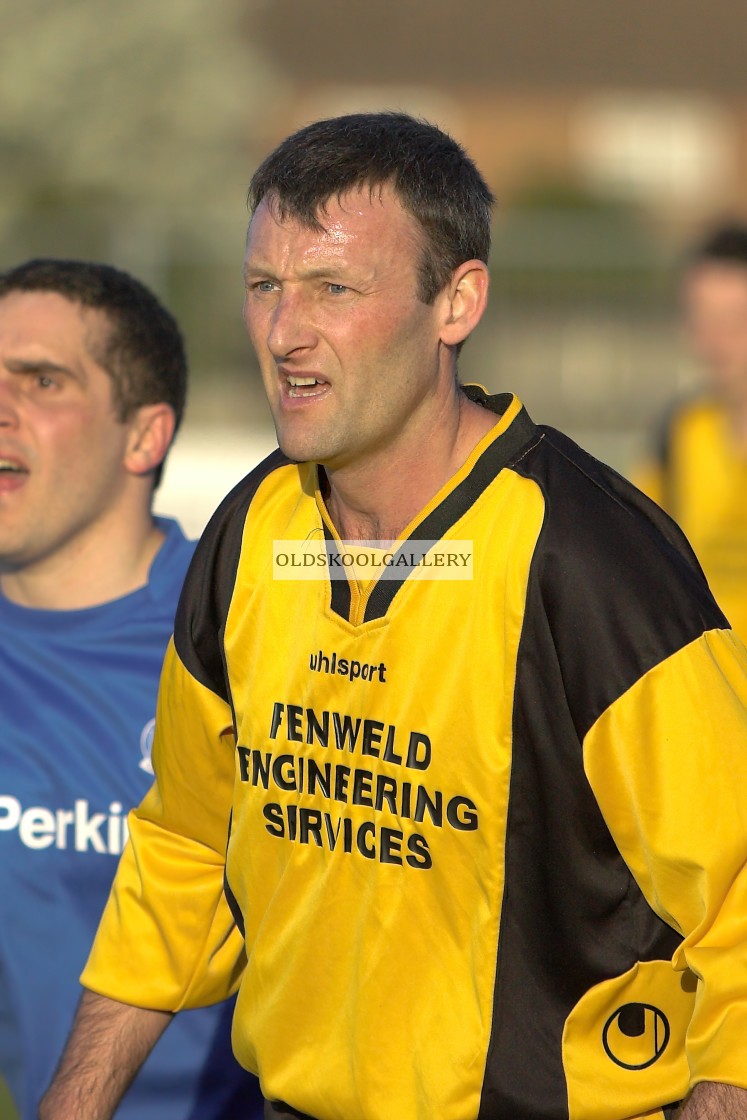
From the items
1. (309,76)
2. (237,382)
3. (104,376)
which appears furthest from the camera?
(309,76)

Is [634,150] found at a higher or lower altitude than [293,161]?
higher

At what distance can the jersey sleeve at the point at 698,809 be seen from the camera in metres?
2.25

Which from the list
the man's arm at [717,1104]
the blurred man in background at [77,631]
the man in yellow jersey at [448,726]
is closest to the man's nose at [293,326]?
the man in yellow jersey at [448,726]

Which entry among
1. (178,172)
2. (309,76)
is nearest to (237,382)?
(178,172)

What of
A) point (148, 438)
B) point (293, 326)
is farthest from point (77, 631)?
point (293, 326)

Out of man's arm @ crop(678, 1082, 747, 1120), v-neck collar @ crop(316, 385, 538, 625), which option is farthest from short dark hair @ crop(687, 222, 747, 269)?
man's arm @ crop(678, 1082, 747, 1120)

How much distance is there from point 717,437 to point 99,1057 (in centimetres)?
443

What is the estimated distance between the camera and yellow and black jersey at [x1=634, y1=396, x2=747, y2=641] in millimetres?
6402

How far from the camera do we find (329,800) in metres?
2.57

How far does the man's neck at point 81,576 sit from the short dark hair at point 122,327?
26 centimetres

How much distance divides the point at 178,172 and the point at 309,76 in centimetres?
852

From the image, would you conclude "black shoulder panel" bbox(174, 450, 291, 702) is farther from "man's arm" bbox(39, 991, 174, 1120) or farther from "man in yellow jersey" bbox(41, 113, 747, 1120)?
"man's arm" bbox(39, 991, 174, 1120)

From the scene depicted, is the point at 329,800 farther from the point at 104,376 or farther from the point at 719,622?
the point at 104,376

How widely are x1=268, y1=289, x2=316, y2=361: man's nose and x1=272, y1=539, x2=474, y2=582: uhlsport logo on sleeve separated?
0.34 m
